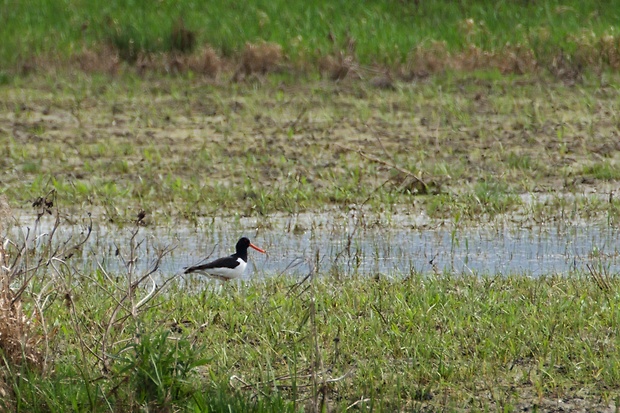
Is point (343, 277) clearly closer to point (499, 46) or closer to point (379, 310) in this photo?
point (379, 310)

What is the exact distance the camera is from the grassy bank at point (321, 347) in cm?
486

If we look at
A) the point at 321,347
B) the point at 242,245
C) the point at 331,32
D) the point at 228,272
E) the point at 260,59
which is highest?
the point at 331,32

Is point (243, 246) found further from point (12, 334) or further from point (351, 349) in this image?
point (12, 334)

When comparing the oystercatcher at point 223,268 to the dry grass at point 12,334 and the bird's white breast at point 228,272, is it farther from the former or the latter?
the dry grass at point 12,334

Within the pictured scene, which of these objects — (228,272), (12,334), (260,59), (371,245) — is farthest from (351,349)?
(260,59)

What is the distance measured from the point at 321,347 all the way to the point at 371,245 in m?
2.64

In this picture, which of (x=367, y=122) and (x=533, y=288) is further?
(x=367, y=122)

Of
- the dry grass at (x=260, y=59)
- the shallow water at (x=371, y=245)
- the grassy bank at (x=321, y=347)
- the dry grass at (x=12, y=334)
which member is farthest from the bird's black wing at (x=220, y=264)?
the dry grass at (x=260, y=59)

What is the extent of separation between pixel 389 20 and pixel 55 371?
13.9 m

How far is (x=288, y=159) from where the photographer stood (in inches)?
426

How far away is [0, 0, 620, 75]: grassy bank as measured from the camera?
1565 cm

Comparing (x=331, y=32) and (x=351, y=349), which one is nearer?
(x=351, y=349)

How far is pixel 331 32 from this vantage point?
1670 centimetres

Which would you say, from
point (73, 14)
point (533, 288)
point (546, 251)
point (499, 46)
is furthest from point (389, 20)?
point (533, 288)
